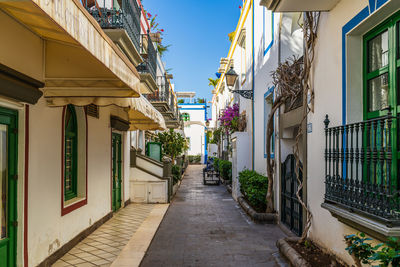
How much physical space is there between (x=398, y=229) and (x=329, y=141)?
5.68 ft

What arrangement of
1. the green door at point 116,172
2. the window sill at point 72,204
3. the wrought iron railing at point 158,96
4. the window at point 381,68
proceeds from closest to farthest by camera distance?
the window at point 381,68 < the window sill at point 72,204 < the green door at point 116,172 < the wrought iron railing at point 158,96

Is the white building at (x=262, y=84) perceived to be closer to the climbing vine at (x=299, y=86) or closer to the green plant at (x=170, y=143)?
the climbing vine at (x=299, y=86)

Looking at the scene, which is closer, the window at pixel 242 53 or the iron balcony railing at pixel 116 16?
the iron balcony railing at pixel 116 16

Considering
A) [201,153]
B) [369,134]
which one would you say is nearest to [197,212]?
[369,134]

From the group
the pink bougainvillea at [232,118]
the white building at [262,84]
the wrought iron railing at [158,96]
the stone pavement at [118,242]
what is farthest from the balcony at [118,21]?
the wrought iron railing at [158,96]

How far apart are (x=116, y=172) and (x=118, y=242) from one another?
12.4 feet

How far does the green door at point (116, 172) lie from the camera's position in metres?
9.92

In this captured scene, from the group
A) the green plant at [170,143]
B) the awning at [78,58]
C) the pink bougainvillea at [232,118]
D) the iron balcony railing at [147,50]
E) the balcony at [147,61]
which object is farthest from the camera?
the green plant at [170,143]

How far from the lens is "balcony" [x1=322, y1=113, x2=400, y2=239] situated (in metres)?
3.03

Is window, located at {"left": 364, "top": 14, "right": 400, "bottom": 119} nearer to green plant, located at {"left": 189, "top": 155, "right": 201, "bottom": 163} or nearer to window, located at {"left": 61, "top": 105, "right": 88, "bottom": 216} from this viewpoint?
window, located at {"left": 61, "top": 105, "right": 88, "bottom": 216}

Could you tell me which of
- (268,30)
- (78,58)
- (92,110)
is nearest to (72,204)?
(92,110)

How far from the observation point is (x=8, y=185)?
14.2 feet

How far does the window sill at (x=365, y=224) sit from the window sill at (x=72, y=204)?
4.38m

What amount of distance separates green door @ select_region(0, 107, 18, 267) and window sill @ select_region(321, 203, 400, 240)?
13.2ft
